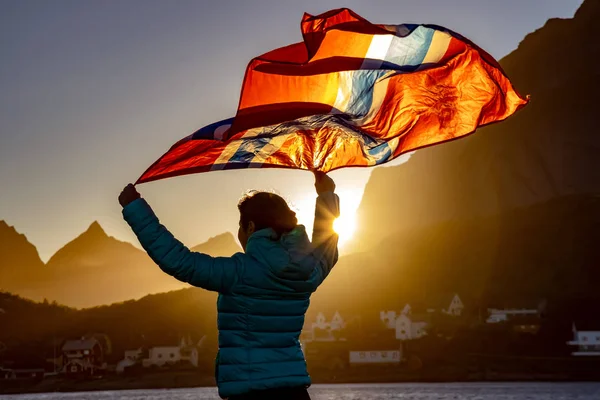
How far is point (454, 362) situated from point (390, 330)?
13.3m

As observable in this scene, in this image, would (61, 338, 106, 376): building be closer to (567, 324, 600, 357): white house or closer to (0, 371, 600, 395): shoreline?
(0, 371, 600, 395): shoreline

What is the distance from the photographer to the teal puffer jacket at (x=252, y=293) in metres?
3.41

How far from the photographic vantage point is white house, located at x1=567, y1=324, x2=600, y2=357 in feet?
425

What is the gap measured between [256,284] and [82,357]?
15916 cm

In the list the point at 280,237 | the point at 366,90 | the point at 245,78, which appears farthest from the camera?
the point at 366,90

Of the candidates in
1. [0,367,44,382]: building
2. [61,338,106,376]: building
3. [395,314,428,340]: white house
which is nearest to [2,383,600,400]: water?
[0,367,44,382]: building

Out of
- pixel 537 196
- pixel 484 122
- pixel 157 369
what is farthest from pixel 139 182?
pixel 537 196

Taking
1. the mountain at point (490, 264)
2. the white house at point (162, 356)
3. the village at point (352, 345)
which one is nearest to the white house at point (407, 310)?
the village at point (352, 345)

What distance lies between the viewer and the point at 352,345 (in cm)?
Result: 13650

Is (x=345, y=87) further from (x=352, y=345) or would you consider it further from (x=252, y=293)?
(x=352, y=345)

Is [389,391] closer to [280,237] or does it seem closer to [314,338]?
[314,338]

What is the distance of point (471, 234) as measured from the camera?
175000 millimetres

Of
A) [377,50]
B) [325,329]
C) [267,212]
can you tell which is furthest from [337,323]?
[267,212]

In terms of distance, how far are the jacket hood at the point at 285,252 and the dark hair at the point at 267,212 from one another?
4 centimetres
